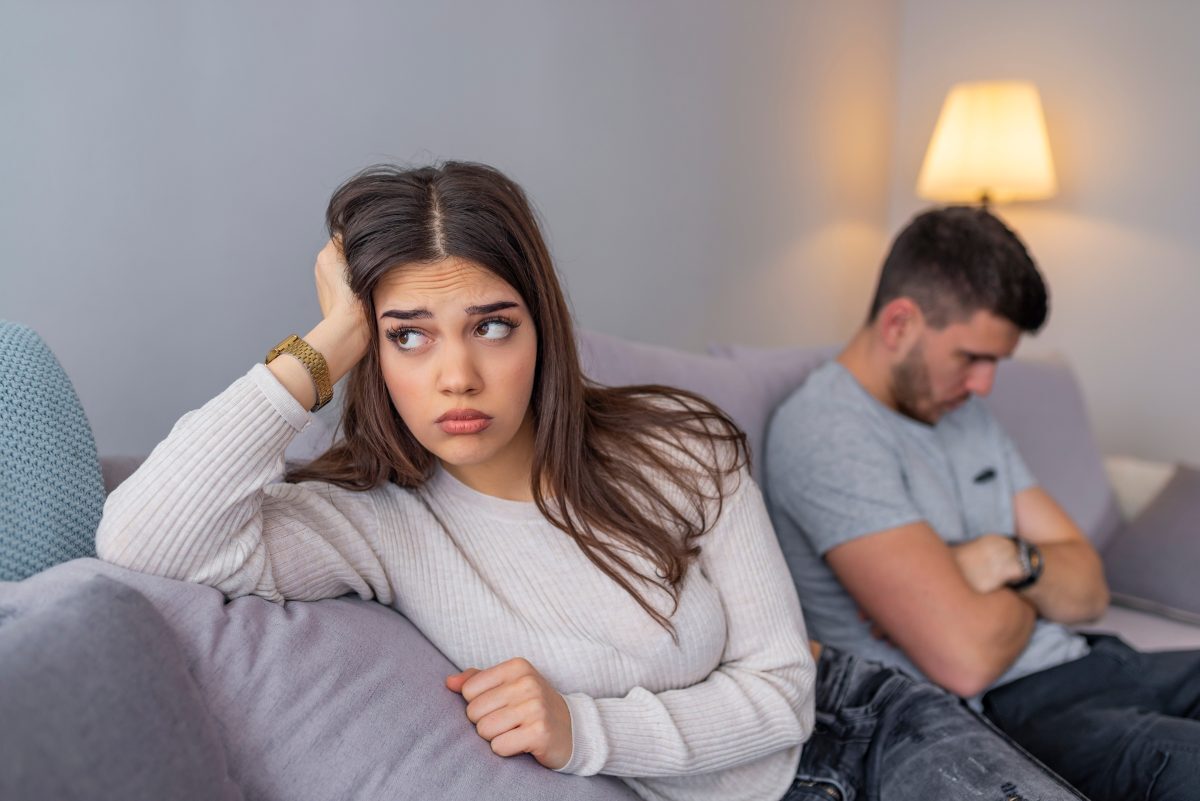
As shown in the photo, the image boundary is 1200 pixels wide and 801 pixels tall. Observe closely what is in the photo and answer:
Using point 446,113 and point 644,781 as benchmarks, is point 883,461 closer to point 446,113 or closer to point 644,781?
point 644,781

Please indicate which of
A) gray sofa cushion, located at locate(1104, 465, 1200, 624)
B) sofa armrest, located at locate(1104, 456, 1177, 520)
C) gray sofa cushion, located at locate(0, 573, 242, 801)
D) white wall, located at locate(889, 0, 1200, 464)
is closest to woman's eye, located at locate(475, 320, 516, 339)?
gray sofa cushion, located at locate(0, 573, 242, 801)

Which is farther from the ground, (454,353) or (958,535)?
(454,353)

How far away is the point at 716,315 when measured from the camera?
2.55m

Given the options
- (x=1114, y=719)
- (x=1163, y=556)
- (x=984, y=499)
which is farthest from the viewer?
(x=1163, y=556)

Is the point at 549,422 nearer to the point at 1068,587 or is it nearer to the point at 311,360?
the point at 311,360

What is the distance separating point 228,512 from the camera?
0.93 m

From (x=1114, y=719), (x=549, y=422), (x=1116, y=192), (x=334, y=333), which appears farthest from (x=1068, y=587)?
(x=1116, y=192)

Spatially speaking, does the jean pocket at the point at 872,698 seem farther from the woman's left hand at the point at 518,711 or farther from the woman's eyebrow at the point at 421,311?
the woman's eyebrow at the point at 421,311

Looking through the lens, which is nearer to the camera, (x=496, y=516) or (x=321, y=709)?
(x=321, y=709)

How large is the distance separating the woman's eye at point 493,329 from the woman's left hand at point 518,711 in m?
0.32

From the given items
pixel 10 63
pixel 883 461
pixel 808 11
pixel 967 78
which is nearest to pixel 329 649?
pixel 10 63

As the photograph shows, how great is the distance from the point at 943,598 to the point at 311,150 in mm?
1125

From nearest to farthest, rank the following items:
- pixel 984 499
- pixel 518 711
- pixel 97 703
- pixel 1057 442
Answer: pixel 97 703
pixel 518 711
pixel 984 499
pixel 1057 442

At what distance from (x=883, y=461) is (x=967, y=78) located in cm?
210
